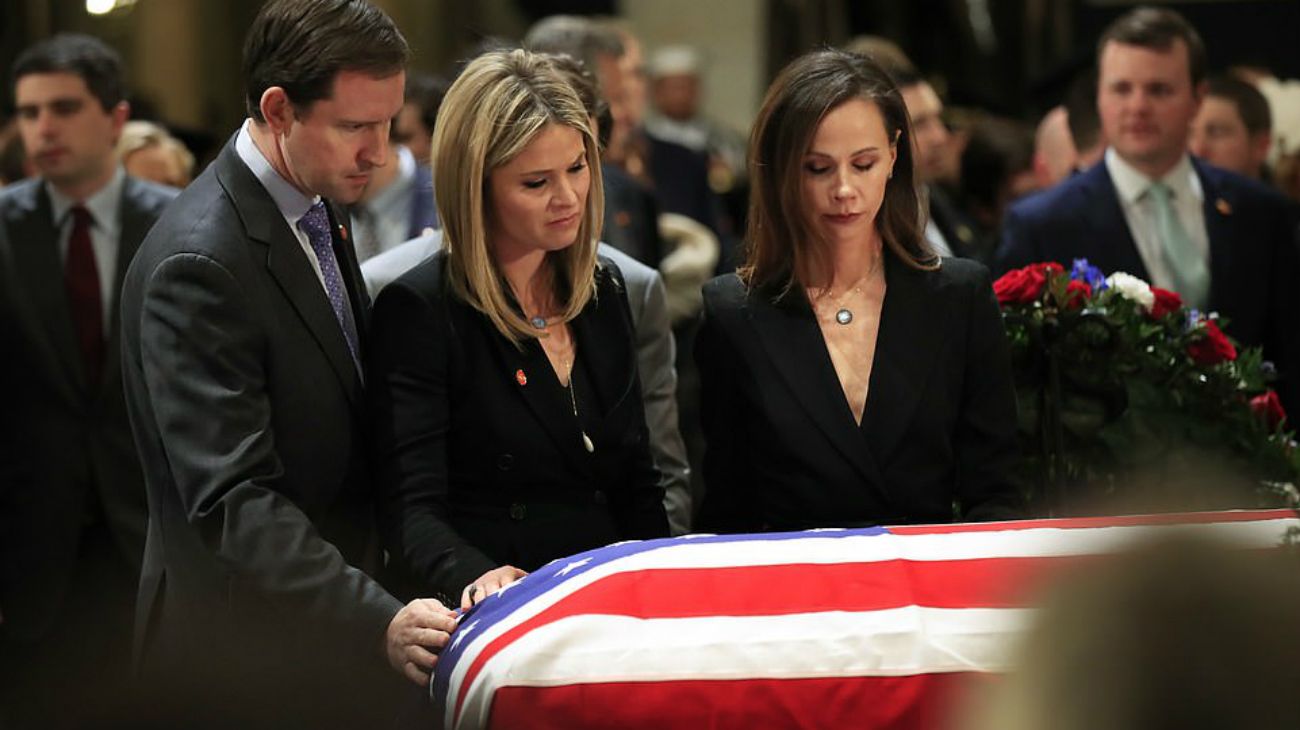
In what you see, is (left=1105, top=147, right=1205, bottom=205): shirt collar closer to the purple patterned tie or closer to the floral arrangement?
the floral arrangement

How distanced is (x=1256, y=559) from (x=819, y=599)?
132 cm

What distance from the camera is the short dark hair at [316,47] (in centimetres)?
284

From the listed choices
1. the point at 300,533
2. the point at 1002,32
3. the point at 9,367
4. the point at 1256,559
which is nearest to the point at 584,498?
the point at 300,533

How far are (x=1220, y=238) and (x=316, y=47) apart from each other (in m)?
2.97

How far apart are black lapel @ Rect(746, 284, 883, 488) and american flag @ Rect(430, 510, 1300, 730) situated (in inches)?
15.3

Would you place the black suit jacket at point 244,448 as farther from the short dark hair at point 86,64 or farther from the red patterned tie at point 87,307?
the short dark hair at point 86,64

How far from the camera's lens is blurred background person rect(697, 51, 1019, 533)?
10.4 ft

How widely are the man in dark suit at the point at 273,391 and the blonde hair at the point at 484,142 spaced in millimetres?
112

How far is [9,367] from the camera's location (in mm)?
4879

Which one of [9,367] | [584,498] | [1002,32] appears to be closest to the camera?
[584,498]

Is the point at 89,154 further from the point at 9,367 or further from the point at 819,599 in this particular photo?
the point at 819,599

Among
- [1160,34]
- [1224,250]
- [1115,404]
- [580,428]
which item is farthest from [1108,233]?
[580,428]

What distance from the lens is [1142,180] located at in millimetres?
5086

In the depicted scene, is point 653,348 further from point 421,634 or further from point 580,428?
point 421,634
